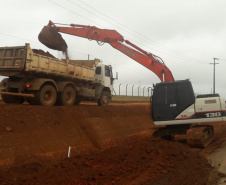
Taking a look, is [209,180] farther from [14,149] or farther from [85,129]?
[85,129]

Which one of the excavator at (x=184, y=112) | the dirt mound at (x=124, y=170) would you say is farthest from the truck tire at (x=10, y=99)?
the excavator at (x=184, y=112)

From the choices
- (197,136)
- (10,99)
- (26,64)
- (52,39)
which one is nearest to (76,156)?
(26,64)

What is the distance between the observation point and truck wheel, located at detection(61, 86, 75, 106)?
1351 centimetres

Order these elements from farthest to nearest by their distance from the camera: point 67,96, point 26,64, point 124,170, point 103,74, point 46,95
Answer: point 103,74 < point 67,96 < point 46,95 < point 26,64 < point 124,170

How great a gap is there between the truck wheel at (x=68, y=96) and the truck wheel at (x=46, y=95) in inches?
27.0

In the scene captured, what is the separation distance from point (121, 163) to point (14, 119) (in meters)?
4.47

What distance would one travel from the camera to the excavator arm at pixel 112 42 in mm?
15008

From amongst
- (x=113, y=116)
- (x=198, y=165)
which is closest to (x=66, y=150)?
(x=198, y=165)

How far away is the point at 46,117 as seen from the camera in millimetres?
10773

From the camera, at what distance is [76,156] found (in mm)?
9516

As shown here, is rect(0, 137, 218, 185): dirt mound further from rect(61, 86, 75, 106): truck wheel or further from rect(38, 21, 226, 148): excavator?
rect(61, 86, 75, 106): truck wheel

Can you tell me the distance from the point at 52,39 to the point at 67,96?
3.38 meters

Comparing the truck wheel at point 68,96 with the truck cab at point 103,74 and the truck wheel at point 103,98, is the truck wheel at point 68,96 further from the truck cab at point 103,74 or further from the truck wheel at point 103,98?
the truck wheel at point 103,98

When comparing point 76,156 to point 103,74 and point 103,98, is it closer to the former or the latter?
point 103,98
